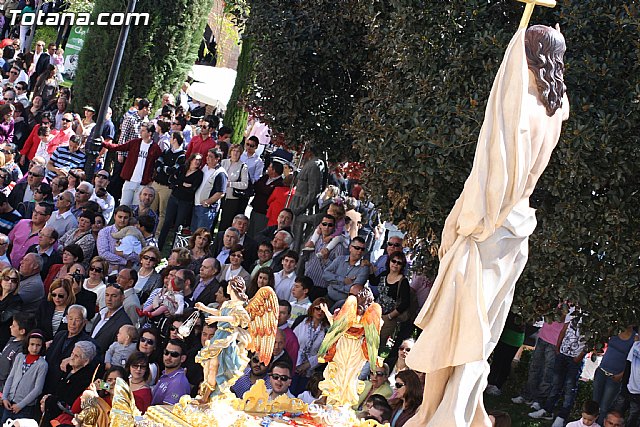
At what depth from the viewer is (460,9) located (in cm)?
1127

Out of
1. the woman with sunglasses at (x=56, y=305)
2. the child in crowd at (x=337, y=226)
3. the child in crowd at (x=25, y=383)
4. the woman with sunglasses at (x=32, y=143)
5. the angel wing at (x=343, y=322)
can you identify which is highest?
the angel wing at (x=343, y=322)

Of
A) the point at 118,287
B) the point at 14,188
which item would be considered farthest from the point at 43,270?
the point at 14,188

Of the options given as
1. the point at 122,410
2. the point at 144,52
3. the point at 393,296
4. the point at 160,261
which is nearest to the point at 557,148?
the point at 393,296

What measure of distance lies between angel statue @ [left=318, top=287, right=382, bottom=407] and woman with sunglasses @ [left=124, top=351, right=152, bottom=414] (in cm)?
273

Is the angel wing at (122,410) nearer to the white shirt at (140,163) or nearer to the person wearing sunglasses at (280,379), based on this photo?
the person wearing sunglasses at (280,379)

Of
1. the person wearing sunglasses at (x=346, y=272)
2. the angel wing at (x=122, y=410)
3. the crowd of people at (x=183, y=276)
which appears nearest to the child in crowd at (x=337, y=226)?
the crowd of people at (x=183, y=276)

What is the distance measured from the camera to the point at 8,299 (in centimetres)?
1319

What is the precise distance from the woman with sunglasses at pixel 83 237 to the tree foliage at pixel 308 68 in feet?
8.24

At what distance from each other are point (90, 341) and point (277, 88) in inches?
183

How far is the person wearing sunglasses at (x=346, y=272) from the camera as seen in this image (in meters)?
13.3

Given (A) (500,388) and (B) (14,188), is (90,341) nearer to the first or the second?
(A) (500,388)

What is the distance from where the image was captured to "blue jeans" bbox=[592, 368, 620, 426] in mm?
12045

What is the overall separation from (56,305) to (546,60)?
7.47 meters

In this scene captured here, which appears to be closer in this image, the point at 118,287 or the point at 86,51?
the point at 118,287
